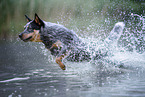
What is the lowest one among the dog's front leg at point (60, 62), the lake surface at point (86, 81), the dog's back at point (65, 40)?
the lake surface at point (86, 81)

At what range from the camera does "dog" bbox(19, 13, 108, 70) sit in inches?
254

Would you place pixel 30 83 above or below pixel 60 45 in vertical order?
below

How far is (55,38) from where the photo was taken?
677 cm

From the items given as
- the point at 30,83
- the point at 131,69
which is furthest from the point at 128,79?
the point at 30,83

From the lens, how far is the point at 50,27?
6766 millimetres

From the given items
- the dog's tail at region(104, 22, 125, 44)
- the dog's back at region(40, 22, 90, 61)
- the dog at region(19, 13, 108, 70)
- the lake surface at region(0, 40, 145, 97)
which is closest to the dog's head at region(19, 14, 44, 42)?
the dog at region(19, 13, 108, 70)

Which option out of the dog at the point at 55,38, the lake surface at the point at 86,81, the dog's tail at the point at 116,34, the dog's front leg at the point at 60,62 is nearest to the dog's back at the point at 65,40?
the dog at the point at 55,38

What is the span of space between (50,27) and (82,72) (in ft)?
6.73

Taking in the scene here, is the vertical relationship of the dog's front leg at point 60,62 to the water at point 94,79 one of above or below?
above

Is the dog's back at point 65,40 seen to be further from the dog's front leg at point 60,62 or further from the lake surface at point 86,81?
the lake surface at point 86,81

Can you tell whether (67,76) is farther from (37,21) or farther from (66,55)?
(37,21)

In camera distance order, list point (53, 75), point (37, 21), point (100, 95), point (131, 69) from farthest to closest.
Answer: point (131, 69) < point (53, 75) < point (37, 21) < point (100, 95)

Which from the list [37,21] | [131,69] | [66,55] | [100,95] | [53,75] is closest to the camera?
[100,95]

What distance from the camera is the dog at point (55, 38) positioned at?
21.2 ft
